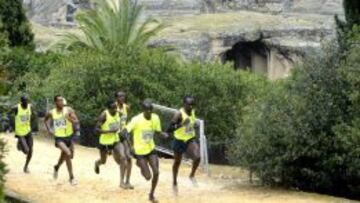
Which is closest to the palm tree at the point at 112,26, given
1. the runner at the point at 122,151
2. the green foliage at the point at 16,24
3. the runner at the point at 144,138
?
the green foliage at the point at 16,24

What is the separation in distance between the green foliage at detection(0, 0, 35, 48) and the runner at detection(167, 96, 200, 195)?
63.4ft

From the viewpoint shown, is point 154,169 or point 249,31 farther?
point 249,31

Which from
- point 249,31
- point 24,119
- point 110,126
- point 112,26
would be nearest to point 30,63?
point 112,26

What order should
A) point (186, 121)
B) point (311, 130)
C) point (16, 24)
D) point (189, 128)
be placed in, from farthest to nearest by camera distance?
point (16, 24) → point (311, 130) → point (189, 128) → point (186, 121)

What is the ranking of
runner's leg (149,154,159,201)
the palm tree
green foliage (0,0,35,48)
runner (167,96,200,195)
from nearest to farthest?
1. runner's leg (149,154,159,201)
2. runner (167,96,200,195)
3. green foliage (0,0,35,48)
4. the palm tree

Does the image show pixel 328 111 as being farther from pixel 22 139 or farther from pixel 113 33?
pixel 113 33

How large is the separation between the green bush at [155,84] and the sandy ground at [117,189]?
4.92 metres

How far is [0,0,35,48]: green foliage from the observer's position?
34.7 meters

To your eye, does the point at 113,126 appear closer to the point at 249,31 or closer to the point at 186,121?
the point at 186,121

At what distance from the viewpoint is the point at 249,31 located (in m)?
41.2

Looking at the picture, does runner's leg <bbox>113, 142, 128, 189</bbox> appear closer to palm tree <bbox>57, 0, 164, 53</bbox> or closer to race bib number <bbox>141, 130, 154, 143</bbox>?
race bib number <bbox>141, 130, 154, 143</bbox>

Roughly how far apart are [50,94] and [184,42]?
1185cm

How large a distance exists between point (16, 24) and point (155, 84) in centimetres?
1060

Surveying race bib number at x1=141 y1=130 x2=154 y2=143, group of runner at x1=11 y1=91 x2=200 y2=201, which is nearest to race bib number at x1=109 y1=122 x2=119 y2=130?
group of runner at x1=11 y1=91 x2=200 y2=201
